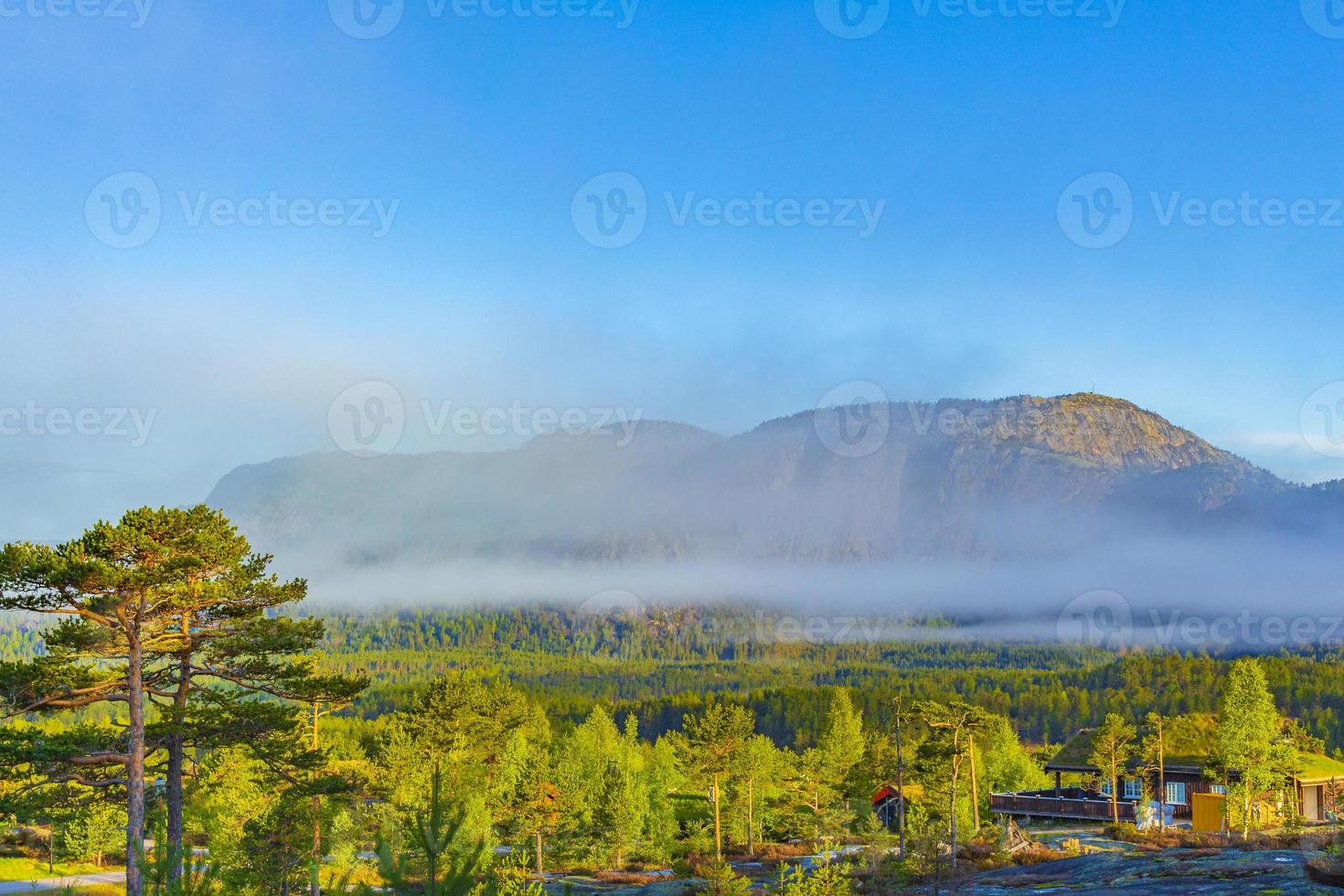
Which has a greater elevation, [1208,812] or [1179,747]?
[1179,747]

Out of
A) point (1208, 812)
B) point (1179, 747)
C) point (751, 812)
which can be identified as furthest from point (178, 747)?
A: point (1179, 747)

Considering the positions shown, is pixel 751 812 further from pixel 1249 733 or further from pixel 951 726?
pixel 1249 733

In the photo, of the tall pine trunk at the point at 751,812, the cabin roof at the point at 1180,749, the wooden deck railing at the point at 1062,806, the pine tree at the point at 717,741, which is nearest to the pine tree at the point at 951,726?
the pine tree at the point at 717,741

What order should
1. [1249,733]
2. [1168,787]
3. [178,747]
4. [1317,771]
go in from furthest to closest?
[1168,787], [1317,771], [1249,733], [178,747]

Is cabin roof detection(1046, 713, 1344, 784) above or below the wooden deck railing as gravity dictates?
above

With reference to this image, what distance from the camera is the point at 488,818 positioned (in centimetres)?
5422

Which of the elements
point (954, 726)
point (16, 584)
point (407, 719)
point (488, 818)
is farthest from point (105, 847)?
point (954, 726)

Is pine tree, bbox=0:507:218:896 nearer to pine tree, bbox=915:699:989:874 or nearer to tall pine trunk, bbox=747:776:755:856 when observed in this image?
pine tree, bbox=915:699:989:874

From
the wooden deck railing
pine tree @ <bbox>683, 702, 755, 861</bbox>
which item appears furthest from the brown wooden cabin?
pine tree @ <bbox>683, 702, 755, 861</bbox>

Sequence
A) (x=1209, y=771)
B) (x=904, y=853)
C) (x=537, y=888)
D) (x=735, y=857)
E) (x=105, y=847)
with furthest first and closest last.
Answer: (x=735, y=857) < (x=105, y=847) < (x=1209, y=771) < (x=904, y=853) < (x=537, y=888)

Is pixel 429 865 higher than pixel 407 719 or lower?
higher

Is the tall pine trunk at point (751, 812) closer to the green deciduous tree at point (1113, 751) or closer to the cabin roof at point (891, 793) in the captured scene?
the cabin roof at point (891, 793)

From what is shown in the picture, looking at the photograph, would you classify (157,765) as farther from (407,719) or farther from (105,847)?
(105,847)

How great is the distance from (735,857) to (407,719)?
25.4 m
